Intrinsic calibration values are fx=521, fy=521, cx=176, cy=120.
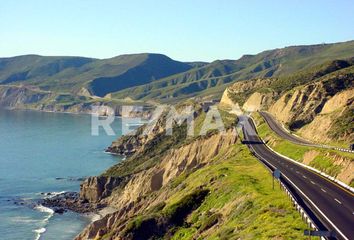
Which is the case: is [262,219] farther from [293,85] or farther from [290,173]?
[293,85]

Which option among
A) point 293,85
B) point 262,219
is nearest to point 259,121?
point 293,85

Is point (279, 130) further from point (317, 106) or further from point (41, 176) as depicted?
point (41, 176)

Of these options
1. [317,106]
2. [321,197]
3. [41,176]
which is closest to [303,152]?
[321,197]

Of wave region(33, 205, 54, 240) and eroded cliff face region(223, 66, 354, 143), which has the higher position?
eroded cliff face region(223, 66, 354, 143)

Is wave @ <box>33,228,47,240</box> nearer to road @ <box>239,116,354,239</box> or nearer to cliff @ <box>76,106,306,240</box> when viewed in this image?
cliff @ <box>76,106,306,240</box>

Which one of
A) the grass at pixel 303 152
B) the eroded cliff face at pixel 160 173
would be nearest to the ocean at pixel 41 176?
the eroded cliff face at pixel 160 173

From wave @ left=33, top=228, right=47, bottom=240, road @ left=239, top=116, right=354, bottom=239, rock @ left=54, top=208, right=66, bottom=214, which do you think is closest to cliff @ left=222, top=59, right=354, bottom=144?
road @ left=239, top=116, right=354, bottom=239
